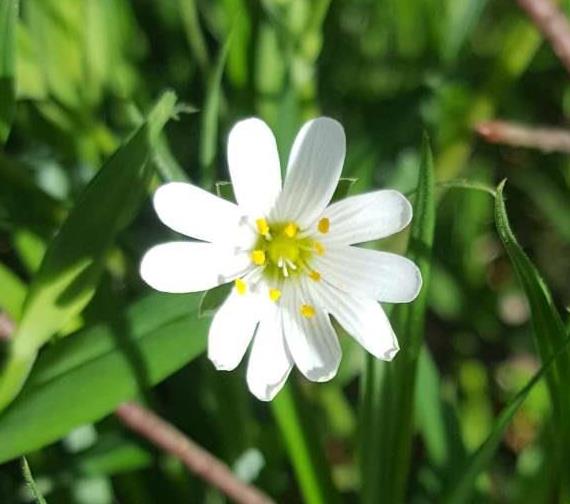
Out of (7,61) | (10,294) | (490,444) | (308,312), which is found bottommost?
(490,444)

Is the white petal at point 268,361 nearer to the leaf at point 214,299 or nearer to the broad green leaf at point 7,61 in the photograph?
the leaf at point 214,299

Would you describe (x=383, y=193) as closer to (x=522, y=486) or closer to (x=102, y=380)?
Result: (x=102, y=380)

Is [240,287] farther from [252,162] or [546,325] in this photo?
[546,325]

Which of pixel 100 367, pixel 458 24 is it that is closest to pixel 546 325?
pixel 100 367

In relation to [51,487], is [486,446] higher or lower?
lower

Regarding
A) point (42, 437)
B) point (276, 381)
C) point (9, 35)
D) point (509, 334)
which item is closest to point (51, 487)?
point (42, 437)

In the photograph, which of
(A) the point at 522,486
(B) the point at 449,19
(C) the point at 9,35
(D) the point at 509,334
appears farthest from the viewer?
(D) the point at 509,334

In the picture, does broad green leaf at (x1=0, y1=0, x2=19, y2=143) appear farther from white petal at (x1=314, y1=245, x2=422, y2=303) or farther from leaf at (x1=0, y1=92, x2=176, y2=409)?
white petal at (x1=314, y1=245, x2=422, y2=303)
